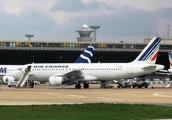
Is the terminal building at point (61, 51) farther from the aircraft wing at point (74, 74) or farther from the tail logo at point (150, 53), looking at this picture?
the aircraft wing at point (74, 74)

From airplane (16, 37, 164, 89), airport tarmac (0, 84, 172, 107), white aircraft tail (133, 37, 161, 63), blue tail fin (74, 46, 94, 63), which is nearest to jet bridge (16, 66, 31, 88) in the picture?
airplane (16, 37, 164, 89)

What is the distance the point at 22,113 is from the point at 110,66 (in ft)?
160

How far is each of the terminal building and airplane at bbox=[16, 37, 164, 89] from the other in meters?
65.9

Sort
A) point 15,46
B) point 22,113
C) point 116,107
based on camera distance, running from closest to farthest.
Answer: point 22,113
point 116,107
point 15,46

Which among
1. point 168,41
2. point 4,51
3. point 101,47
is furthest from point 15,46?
point 168,41

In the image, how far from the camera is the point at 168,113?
28.1 meters

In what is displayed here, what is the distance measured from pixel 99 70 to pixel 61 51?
7182 cm

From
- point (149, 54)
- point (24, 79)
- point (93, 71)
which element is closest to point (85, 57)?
point (93, 71)

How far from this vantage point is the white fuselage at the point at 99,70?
244ft

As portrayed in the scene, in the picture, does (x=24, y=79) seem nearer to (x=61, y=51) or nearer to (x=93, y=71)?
(x=93, y=71)

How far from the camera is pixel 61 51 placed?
5773 inches

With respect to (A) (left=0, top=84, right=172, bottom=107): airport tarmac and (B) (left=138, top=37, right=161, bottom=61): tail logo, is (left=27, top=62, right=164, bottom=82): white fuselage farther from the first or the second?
(A) (left=0, top=84, right=172, bottom=107): airport tarmac

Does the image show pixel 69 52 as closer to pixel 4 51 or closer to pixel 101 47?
pixel 101 47

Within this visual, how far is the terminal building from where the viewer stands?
14388 centimetres
